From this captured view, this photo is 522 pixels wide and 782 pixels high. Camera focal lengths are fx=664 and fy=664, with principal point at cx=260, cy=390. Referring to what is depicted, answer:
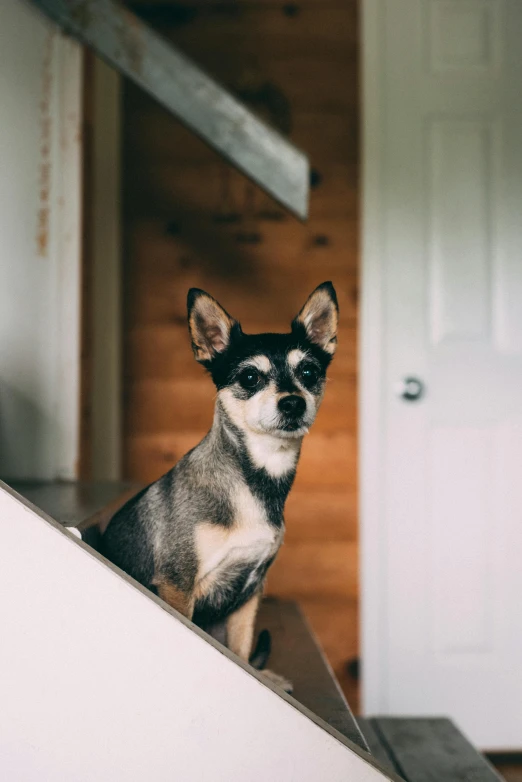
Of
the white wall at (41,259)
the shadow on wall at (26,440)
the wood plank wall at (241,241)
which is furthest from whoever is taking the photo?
the wood plank wall at (241,241)

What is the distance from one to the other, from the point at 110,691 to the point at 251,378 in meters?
0.30

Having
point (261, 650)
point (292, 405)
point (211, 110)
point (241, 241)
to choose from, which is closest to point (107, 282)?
point (241, 241)

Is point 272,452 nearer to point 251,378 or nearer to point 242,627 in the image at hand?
point 251,378

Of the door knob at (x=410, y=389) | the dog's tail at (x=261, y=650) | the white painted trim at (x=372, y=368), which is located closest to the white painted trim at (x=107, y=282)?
the white painted trim at (x=372, y=368)

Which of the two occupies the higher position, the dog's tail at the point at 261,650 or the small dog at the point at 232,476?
the small dog at the point at 232,476

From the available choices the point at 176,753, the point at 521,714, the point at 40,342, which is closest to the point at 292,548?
the point at 521,714

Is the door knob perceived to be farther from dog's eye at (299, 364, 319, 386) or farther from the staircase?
dog's eye at (299, 364, 319, 386)

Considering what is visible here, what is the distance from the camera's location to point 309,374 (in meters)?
0.60

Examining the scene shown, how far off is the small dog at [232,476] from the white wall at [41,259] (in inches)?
20.2

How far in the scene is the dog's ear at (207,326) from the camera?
0.56m

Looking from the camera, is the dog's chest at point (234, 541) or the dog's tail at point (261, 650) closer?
the dog's chest at point (234, 541)

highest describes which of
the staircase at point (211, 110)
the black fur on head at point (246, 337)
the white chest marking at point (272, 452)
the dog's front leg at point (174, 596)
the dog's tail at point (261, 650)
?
the staircase at point (211, 110)

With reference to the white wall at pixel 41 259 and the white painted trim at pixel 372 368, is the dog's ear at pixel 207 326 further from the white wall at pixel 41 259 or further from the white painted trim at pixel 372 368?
the white painted trim at pixel 372 368

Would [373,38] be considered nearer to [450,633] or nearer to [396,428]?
[396,428]
